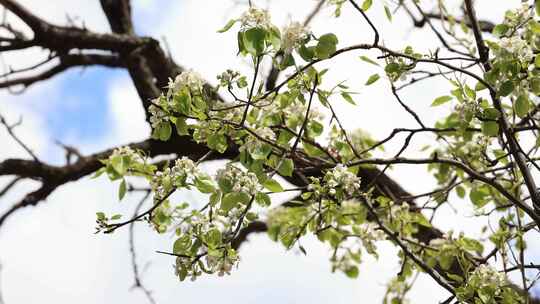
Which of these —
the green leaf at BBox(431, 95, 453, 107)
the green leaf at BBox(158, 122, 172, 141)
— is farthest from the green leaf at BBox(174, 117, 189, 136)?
the green leaf at BBox(431, 95, 453, 107)

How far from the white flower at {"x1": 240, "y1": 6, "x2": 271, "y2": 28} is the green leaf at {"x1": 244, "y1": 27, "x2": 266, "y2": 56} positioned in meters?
0.02

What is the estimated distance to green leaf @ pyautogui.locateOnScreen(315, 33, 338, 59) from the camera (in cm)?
135

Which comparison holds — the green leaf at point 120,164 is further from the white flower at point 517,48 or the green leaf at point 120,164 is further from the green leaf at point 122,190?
the white flower at point 517,48

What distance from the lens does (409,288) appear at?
2.26 meters

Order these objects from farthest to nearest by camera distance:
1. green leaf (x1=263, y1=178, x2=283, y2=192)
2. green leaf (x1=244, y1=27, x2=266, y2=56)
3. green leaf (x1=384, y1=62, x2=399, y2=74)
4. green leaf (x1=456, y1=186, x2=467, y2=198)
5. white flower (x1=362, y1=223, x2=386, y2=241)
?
Answer: green leaf (x1=456, y1=186, x2=467, y2=198) → white flower (x1=362, y1=223, x2=386, y2=241) → green leaf (x1=384, y1=62, x2=399, y2=74) → green leaf (x1=263, y1=178, x2=283, y2=192) → green leaf (x1=244, y1=27, x2=266, y2=56)

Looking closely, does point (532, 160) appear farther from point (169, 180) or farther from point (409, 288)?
point (169, 180)

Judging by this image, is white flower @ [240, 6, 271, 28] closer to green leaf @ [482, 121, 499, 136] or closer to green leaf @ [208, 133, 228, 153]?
green leaf @ [208, 133, 228, 153]


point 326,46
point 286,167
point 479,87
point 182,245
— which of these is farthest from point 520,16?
point 182,245

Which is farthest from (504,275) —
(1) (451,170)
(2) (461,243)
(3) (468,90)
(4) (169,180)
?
(1) (451,170)

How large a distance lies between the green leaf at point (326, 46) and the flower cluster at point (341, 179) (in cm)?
25

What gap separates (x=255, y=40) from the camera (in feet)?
4.18

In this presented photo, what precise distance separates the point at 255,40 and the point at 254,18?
0.15 ft

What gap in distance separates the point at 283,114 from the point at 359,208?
0.61 metres

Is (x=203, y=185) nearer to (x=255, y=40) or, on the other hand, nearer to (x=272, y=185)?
(x=272, y=185)
